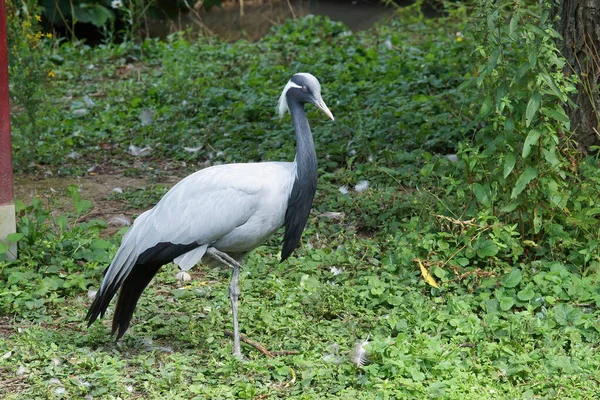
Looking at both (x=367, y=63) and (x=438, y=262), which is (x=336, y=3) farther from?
(x=438, y=262)

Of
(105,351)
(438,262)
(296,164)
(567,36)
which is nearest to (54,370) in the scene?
(105,351)

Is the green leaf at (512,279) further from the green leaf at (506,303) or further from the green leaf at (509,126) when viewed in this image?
the green leaf at (509,126)

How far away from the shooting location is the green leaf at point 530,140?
4.85 meters

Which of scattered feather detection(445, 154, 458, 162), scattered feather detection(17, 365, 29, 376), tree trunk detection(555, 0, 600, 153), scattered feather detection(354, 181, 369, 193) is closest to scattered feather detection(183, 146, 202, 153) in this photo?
scattered feather detection(354, 181, 369, 193)

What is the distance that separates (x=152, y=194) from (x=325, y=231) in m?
1.52

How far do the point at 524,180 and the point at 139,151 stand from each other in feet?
12.9

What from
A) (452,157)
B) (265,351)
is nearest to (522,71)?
(452,157)

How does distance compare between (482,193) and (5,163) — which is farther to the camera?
(5,163)

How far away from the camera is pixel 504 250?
5289 millimetres

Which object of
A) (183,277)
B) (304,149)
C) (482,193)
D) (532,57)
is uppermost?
(532,57)

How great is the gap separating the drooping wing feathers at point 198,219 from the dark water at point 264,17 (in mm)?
8203

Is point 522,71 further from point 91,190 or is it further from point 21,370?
point 91,190

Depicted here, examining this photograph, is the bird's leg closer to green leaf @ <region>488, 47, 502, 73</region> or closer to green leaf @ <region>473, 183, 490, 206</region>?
green leaf @ <region>473, 183, 490, 206</region>

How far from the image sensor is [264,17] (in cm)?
1452
